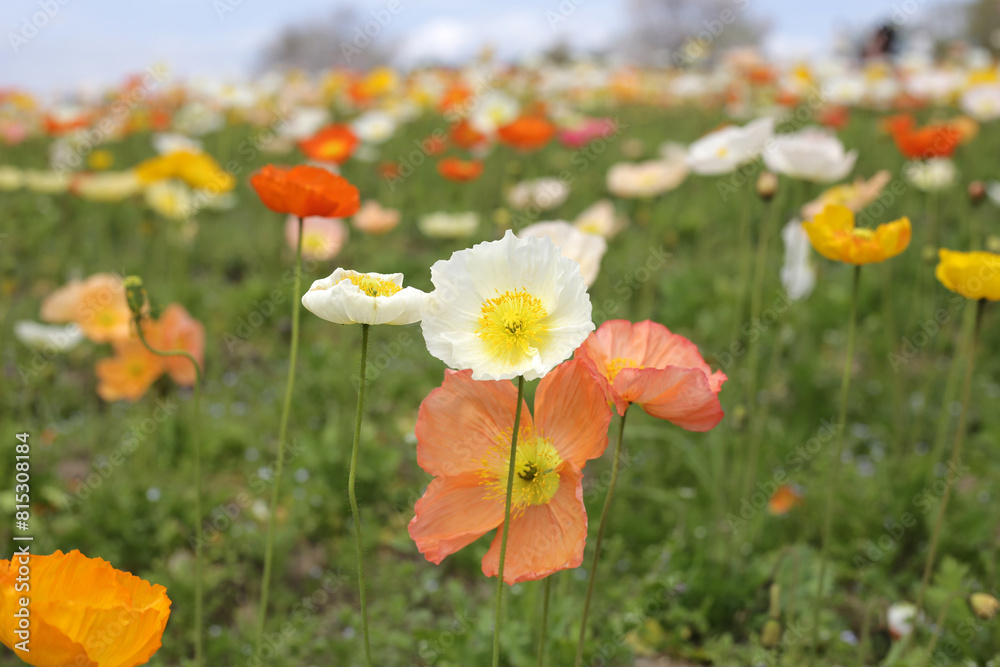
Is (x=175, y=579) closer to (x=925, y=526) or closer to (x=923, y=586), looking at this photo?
(x=923, y=586)

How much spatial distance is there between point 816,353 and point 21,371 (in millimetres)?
2950

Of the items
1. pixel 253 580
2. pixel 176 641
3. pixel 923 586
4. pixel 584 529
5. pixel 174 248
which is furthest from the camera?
pixel 174 248

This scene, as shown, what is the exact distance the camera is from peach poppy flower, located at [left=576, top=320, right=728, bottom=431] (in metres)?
0.80

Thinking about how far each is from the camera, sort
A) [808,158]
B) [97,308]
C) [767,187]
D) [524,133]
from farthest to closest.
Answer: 1. [524,133]
2. [97,308]
3. [808,158]
4. [767,187]

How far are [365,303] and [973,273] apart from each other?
874 mm

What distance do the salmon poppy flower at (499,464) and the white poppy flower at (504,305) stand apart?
0.06m

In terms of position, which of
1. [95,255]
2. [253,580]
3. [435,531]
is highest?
[435,531]

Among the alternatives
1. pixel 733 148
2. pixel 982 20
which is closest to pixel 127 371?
pixel 733 148

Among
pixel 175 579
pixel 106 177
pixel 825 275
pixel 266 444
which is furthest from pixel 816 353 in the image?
pixel 106 177

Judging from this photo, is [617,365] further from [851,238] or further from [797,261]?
[797,261]

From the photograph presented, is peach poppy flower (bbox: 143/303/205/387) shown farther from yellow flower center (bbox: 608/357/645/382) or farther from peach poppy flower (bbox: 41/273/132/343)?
yellow flower center (bbox: 608/357/645/382)

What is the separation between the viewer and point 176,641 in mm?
1783

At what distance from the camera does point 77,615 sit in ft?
2.28

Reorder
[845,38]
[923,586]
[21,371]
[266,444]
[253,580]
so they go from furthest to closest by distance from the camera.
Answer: [845,38]
[21,371]
[266,444]
[253,580]
[923,586]
